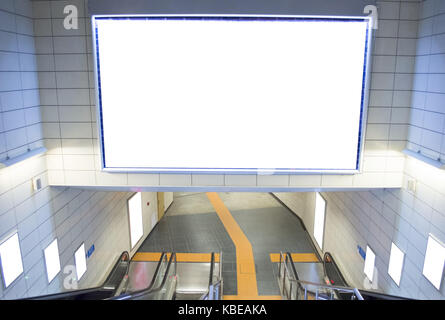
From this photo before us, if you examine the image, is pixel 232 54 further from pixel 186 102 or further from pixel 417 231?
pixel 417 231

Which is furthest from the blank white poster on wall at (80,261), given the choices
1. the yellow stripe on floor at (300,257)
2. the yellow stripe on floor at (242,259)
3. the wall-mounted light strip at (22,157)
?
the yellow stripe on floor at (300,257)

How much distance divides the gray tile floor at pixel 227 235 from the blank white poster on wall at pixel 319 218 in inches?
15.7

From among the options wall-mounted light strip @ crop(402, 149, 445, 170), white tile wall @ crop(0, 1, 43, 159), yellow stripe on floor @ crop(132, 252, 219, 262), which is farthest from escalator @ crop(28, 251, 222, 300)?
wall-mounted light strip @ crop(402, 149, 445, 170)

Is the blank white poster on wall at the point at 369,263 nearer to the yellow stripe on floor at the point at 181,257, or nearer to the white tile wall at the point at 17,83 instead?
the yellow stripe on floor at the point at 181,257

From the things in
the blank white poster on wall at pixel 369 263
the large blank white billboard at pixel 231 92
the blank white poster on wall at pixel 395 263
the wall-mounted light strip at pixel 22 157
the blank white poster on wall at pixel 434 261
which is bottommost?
the blank white poster on wall at pixel 369 263

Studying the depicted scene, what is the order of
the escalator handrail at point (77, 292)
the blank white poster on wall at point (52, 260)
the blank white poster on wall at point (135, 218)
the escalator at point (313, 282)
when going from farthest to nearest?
the blank white poster on wall at point (135, 218), the escalator at point (313, 282), the blank white poster on wall at point (52, 260), the escalator handrail at point (77, 292)

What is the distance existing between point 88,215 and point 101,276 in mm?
1548

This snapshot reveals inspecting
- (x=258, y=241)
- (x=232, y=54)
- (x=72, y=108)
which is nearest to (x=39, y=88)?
(x=72, y=108)

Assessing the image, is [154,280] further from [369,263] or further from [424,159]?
[424,159]

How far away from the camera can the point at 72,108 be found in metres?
5.53

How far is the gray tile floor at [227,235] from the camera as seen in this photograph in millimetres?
8461

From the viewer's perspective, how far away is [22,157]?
4773 mm

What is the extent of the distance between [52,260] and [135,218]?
13.2ft

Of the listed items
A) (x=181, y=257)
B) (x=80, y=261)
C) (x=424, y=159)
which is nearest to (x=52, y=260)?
(x=80, y=261)
